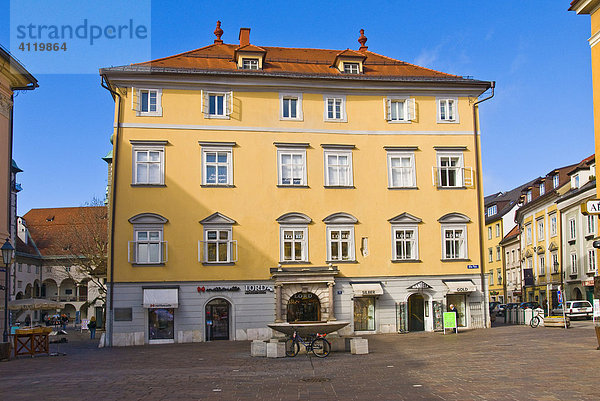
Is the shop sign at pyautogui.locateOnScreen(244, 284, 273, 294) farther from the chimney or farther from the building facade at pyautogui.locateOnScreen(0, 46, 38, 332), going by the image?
the chimney

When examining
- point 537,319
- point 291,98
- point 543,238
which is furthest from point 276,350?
point 543,238

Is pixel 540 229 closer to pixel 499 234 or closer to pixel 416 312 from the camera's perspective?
pixel 499 234

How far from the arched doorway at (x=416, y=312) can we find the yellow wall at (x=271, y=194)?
1530mm

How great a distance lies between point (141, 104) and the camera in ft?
119

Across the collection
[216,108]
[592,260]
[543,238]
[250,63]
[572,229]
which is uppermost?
[250,63]

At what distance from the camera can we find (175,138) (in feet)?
119

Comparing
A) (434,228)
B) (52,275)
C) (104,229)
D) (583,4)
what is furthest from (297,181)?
(52,275)

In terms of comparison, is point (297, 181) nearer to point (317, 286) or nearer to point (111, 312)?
point (317, 286)

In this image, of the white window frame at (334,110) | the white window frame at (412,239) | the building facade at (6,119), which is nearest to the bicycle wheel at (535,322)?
the white window frame at (412,239)

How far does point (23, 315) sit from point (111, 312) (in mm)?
53158

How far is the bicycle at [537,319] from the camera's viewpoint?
127ft

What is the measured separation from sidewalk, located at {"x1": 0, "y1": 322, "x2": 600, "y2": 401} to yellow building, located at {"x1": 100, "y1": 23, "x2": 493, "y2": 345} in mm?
6470

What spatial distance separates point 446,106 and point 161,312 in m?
20.0

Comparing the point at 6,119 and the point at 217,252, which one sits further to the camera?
the point at 217,252
